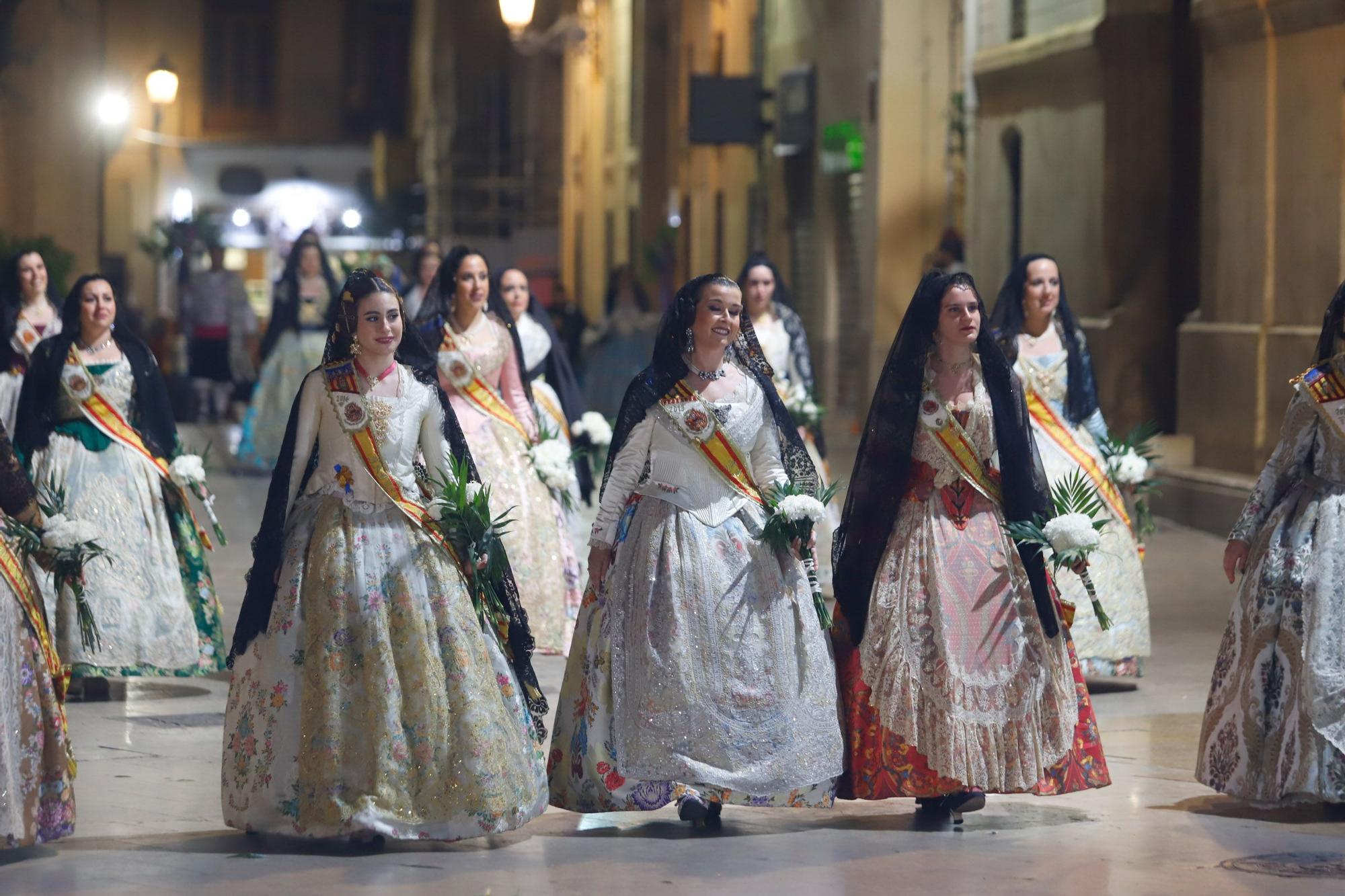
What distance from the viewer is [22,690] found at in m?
6.75

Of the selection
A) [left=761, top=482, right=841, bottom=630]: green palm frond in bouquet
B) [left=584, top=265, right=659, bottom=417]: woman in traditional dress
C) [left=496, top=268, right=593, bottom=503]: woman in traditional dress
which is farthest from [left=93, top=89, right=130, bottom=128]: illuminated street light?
[left=761, top=482, right=841, bottom=630]: green palm frond in bouquet

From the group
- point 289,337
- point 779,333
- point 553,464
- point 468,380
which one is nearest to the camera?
point 553,464

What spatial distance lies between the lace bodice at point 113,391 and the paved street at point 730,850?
1.73 m

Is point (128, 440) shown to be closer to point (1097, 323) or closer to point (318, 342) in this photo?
point (318, 342)

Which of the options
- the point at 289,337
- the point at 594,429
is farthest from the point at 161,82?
the point at 594,429

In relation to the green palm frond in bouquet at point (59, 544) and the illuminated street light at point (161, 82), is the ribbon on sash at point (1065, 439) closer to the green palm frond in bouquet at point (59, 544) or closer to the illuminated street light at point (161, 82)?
the green palm frond in bouquet at point (59, 544)

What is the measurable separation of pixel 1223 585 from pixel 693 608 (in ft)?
23.8

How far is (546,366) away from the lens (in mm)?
11812

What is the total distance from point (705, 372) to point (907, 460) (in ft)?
2.33

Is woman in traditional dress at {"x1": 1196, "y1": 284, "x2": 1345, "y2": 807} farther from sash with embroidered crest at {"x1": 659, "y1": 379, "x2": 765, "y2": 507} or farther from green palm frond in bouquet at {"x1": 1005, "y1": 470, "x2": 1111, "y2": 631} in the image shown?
sash with embroidered crest at {"x1": 659, "y1": 379, "x2": 765, "y2": 507}

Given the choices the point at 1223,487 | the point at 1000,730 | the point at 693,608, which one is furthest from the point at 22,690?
the point at 1223,487

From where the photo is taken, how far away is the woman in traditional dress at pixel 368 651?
6848 millimetres

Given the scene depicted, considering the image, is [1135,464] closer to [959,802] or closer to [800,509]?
[959,802]

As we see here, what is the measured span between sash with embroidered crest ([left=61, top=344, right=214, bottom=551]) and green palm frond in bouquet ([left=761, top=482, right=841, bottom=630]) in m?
3.73
